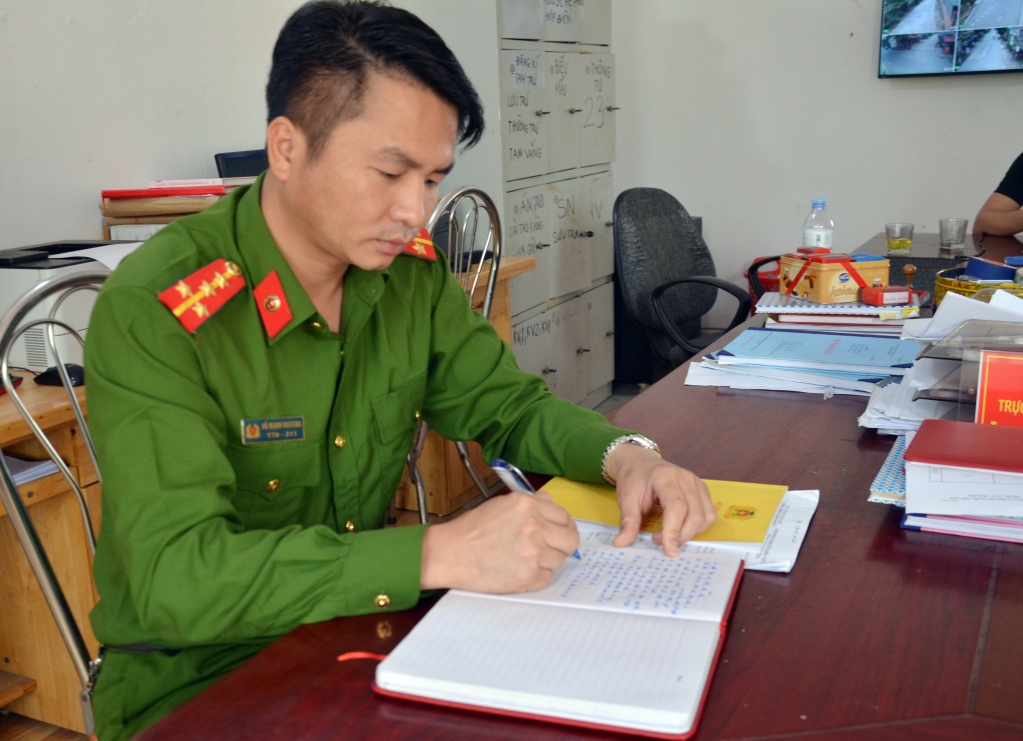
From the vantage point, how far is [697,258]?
9.94 ft

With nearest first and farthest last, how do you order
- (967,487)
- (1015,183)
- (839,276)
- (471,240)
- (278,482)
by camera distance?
(967,487), (278,482), (839,276), (471,240), (1015,183)

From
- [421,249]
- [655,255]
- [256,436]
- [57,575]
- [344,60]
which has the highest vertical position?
[344,60]

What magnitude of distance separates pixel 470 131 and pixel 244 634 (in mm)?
574

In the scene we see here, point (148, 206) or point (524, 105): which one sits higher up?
point (524, 105)

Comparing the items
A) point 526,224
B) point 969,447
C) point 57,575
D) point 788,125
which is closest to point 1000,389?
point 969,447

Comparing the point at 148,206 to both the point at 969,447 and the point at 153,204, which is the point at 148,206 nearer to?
the point at 153,204

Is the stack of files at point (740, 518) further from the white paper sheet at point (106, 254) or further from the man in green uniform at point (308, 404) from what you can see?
the white paper sheet at point (106, 254)

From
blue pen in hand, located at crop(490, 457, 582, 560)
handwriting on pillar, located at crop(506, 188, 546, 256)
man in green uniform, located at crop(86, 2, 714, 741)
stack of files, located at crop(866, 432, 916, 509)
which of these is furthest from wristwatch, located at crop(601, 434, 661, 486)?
handwriting on pillar, located at crop(506, 188, 546, 256)

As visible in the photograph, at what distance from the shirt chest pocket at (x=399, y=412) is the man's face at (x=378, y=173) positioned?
0.60ft

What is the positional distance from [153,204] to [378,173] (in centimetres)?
140

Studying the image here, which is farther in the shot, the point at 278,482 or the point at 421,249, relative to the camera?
the point at 421,249

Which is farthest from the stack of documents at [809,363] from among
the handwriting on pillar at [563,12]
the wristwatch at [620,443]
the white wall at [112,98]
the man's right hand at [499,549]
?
the handwriting on pillar at [563,12]

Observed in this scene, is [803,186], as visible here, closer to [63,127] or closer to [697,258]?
[697,258]

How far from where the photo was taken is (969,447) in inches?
36.2
